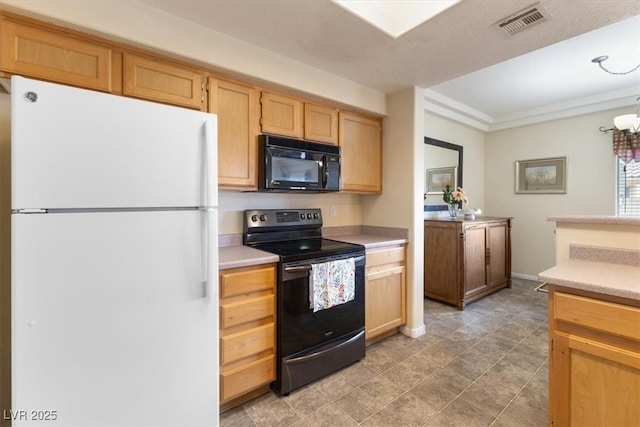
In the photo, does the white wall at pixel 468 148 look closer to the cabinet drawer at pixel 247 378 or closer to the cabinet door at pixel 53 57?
the cabinet drawer at pixel 247 378

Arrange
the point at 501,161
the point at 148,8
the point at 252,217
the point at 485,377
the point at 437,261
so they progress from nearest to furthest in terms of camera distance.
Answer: the point at 148,8
the point at 485,377
the point at 252,217
the point at 437,261
the point at 501,161

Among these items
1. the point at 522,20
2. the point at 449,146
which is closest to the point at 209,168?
the point at 522,20

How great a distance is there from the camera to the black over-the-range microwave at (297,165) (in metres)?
2.16

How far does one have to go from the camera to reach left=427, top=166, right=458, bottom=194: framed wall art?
4.01m

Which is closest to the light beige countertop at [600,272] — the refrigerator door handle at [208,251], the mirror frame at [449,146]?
the refrigerator door handle at [208,251]

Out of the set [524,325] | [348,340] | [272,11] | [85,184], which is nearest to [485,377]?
[348,340]

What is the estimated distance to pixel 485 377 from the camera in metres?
2.11

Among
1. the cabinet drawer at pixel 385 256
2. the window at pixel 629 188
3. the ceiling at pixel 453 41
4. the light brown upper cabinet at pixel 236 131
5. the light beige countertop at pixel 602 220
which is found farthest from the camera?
the window at pixel 629 188

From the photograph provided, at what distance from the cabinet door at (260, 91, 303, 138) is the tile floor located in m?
1.88

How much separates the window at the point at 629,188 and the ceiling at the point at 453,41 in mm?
924

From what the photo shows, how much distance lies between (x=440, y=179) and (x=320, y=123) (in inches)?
92.3

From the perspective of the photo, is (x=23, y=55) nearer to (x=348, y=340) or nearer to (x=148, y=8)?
(x=148, y=8)

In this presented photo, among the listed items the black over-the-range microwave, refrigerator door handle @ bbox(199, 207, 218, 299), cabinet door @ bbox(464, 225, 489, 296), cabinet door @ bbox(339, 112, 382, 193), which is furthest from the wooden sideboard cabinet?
→ refrigerator door handle @ bbox(199, 207, 218, 299)

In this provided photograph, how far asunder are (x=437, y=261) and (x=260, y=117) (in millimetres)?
2708
